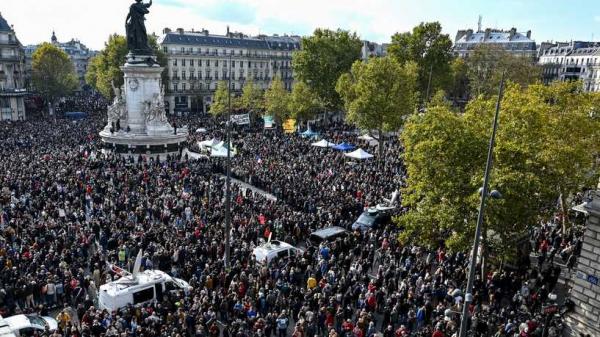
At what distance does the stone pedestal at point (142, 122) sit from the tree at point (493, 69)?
47.1 meters

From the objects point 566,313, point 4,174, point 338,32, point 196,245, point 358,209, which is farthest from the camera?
point 338,32

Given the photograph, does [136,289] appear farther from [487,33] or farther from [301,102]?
[487,33]

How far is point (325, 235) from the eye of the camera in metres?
24.5

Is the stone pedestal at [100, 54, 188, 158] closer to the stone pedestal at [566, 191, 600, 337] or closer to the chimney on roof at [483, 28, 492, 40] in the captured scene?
the stone pedestal at [566, 191, 600, 337]

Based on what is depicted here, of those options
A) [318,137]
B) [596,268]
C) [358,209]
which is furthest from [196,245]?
[318,137]

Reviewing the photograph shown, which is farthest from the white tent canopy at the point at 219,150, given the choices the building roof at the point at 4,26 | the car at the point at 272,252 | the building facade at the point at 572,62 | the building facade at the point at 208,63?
the building facade at the point at 572,62

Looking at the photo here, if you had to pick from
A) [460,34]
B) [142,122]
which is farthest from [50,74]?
[460,34]

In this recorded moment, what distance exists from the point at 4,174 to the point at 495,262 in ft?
101

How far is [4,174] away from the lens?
32.6 metres

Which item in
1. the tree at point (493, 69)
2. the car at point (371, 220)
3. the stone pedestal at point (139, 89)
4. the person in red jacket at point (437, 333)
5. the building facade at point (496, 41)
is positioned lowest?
the car at point (371, 220)

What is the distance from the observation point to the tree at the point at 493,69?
69.3m

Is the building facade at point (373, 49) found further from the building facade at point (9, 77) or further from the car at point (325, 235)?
the car at point (325, 235)

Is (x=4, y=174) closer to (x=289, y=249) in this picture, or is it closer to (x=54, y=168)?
(x=54, y=168)

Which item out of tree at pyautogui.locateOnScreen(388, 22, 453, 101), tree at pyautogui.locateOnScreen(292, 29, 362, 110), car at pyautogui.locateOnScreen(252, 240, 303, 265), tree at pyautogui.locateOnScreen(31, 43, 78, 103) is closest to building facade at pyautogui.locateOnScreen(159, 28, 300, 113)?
tree at pyautogui.locateOnScreen(31, 43, 78, 103)
